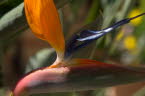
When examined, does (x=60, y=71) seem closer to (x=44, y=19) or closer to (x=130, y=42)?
(x=44, y=19)

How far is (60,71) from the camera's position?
0.66 metres

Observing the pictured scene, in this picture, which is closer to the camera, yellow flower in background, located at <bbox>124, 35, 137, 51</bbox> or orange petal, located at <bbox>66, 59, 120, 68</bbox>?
orange petal, located at <bbox>66, 59, 120, 68</bbox>

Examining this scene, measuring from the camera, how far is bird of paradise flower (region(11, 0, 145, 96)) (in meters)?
0.60

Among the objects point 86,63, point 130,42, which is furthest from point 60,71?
point 130,42

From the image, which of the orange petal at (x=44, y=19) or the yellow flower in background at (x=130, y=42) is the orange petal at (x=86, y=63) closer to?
the orange petal at (x=44, y=19)

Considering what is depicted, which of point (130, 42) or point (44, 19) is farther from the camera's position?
point (130, 42)

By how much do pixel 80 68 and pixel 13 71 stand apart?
7.63 feet

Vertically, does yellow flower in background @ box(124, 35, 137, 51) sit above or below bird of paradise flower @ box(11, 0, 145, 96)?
below

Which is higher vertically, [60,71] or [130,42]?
[60,71]

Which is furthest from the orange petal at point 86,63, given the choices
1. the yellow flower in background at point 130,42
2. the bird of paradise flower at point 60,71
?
the yellow flower in background at point 130,42

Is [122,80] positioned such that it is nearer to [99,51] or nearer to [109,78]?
[109,78]

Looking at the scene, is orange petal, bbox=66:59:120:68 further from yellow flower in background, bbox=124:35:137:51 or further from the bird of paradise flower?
yellow flower in background, bbox=124:35:137:51

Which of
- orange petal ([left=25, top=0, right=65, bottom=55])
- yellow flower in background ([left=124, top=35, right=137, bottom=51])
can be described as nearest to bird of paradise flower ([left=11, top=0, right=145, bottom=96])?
orange petal ([left=25, top=0, right=65, bottom=55])

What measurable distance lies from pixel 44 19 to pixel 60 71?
10cm
